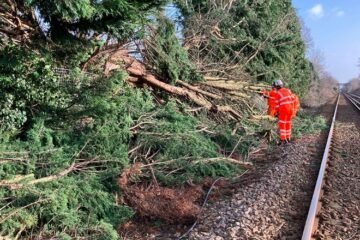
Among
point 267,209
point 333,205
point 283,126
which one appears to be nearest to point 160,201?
point 267,209

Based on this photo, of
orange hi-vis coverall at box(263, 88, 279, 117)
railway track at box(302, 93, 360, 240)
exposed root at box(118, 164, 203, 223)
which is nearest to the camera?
railway track at box(302, 93, 360, 240)

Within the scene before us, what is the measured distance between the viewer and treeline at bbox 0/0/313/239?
5371 mm

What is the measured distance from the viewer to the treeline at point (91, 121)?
537 centimetres

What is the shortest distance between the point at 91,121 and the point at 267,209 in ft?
11.8

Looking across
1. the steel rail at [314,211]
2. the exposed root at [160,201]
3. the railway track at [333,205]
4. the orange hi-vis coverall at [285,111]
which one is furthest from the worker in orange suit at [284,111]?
the exposed root at [160,201]

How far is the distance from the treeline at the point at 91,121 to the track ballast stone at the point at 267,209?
3.50 feet

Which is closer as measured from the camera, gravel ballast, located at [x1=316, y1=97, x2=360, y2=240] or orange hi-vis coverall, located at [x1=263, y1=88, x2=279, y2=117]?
gravel ballast, located at [x1=316, y1=97, x2=360, y2=240]

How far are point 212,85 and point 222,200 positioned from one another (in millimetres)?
7077

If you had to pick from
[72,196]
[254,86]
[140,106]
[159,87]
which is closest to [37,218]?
[72,196]

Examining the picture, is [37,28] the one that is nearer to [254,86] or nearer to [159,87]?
[159,87]

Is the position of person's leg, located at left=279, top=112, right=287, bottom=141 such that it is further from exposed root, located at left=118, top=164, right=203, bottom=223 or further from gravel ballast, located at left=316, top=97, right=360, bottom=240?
exposed root, located at left=118, top=164, right=203, bottom=223

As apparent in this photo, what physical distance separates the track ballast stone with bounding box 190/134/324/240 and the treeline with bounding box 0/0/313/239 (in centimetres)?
107

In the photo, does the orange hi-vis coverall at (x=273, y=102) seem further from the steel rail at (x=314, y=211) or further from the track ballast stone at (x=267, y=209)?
the steel rail at (x=314, y=211)

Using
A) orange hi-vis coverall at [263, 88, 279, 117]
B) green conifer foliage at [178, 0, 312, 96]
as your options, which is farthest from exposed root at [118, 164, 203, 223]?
green conifer foliage at [178, 0, 312, 96]
